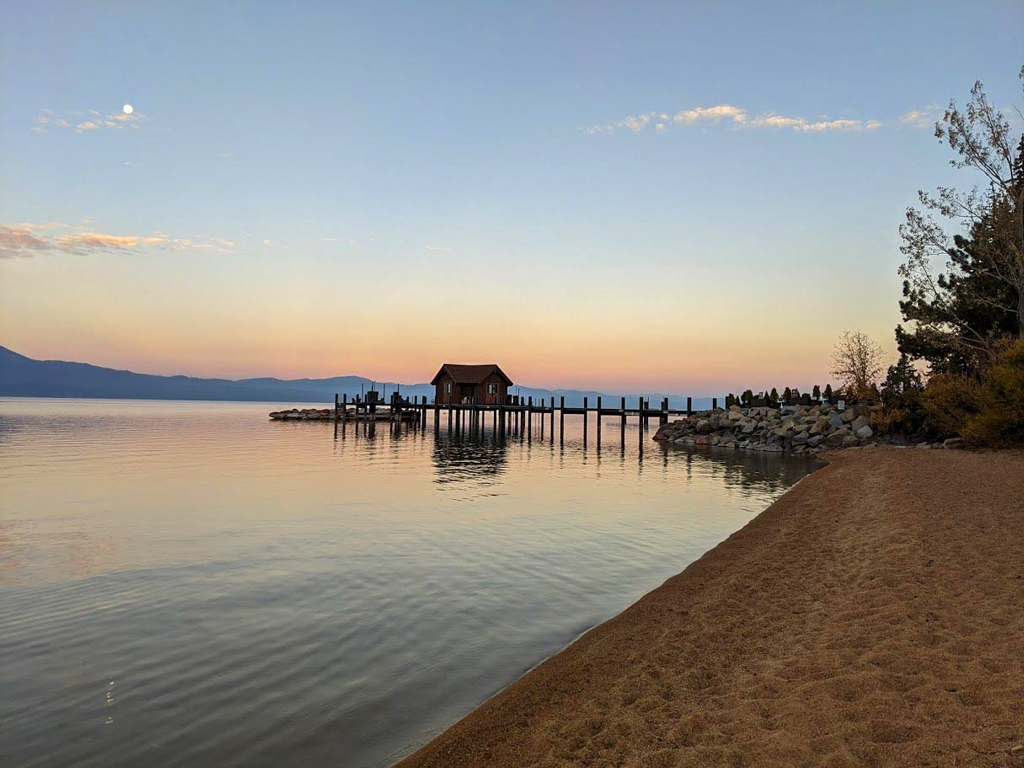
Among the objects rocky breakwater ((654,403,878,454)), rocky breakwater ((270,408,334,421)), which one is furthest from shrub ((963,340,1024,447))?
rocky breakwater ((270,408,334,421))

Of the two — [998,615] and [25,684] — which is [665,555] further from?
[25,684]

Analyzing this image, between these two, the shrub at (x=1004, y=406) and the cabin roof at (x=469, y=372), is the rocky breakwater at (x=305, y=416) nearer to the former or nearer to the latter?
the cabin roof at (x=469, y=372)

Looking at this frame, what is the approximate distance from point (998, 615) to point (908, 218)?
28896mm

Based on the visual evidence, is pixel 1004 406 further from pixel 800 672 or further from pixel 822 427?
pixel 800 672

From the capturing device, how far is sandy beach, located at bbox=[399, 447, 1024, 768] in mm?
4379

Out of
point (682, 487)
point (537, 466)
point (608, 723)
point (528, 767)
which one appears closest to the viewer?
point (528, 767)

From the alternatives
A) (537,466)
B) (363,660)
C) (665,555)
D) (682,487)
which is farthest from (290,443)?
(363,660)

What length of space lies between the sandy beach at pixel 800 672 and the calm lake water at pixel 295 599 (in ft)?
3.22

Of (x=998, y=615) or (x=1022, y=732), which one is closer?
(x=1022, y=732)

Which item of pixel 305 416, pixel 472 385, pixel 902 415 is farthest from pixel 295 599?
pixel 305 416

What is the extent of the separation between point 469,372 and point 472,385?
2.17 meters

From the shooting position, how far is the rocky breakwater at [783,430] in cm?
3825

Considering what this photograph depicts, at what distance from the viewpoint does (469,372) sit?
7081cm

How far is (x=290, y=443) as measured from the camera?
152ft
